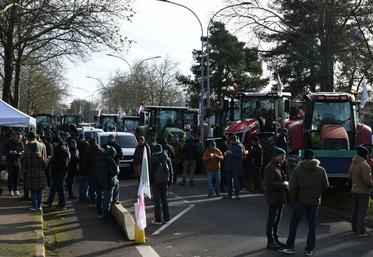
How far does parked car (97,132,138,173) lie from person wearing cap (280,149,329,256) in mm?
13943

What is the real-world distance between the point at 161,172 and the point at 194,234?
1775mm

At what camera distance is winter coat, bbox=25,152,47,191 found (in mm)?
13891

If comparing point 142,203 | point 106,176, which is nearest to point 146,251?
point 142,203

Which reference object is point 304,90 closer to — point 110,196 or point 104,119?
point 104,119

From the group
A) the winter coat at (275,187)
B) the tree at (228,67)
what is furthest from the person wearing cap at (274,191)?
the tree at (228,67)

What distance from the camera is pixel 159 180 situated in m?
12.8

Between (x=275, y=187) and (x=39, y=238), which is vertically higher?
(x=275, y=187)

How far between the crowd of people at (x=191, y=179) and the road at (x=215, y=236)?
54 cm

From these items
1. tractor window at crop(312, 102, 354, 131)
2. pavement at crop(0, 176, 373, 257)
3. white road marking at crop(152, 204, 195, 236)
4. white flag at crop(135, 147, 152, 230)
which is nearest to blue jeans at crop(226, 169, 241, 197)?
pavement at crop(0, 176, 373, 257)

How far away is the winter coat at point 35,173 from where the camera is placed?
13891mm

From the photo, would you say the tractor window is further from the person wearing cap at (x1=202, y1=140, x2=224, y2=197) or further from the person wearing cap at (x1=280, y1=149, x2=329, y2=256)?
the person wearing cap at (x1=280, y1=149, x2=329, y2=256)

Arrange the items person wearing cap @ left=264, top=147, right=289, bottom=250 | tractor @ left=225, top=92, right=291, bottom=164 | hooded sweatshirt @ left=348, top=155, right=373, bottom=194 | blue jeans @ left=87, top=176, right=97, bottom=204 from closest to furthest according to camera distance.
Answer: person wearing cap @ left=264, top=147, right=289, bottom=250 < hooded sweatshirt @ left=348, top=155, right=373, bottom=194 < blue jeans @ left=87, top=176, right=97, bottom=204 < tractor @ left=225, top=92, right=291, bottom=164

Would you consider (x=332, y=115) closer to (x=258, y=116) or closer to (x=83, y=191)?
(x=258, y=116)

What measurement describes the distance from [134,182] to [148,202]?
5.93 metres
